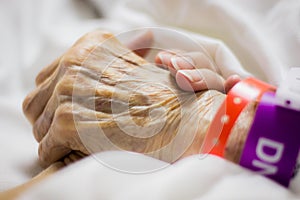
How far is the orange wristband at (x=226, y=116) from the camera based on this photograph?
680mm

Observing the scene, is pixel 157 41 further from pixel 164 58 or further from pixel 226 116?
pixel 226 116

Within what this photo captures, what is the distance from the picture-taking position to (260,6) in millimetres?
1084

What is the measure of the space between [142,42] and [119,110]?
297 millimetres

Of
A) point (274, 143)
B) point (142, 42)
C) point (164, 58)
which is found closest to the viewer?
point (274, 143)

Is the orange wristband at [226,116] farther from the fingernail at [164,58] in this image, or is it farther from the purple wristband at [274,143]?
the fingernail at [164,58]

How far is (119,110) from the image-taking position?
785mm

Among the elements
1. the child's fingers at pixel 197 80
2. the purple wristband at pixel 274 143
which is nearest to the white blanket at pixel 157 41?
the purple wristband at pixel 274 143

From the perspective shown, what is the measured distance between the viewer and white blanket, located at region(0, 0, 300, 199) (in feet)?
2.10

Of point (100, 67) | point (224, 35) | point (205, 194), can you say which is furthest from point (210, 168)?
point (224, 35)

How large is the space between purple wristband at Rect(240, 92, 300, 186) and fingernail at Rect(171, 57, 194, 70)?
0.74 feet

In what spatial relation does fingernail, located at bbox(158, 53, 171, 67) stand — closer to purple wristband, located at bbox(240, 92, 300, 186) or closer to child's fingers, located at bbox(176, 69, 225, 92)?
child's fingers, located at bbox(176, 69, 225, 92)

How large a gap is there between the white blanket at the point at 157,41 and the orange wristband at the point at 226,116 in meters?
0.03

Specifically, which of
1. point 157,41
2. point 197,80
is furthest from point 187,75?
point 157,41

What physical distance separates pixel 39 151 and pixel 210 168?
40 centimetres
